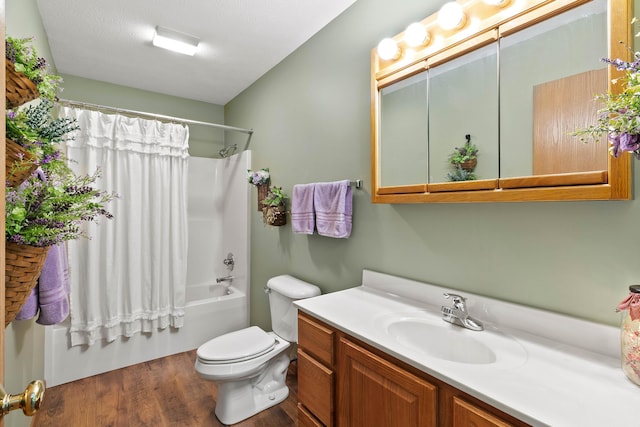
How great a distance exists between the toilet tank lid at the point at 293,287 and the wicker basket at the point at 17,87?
160 centimetres

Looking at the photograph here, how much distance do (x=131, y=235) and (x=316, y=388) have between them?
6.62 ft

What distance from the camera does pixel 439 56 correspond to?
133 cm

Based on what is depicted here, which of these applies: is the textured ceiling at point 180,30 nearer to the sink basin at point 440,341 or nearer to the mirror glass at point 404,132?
the mirror glass at point 404,132

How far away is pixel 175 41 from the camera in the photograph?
2188 millimetres

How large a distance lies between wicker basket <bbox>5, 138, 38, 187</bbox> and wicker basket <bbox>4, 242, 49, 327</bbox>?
0.50 ft

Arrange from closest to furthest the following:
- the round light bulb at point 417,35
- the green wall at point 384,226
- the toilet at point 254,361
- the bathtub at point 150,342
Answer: the green wall at point 384,226, the round light bulb at point 417,35, the toilet at point 254,361, the bathtub at point 150,342

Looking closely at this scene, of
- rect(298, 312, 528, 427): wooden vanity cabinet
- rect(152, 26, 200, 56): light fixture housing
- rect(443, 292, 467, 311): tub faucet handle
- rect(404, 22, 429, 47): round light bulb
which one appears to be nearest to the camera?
rect(298, 312, 528, 427): wooden vanity cabinet

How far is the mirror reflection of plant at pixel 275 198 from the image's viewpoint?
237cm

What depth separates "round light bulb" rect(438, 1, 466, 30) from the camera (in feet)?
4.05

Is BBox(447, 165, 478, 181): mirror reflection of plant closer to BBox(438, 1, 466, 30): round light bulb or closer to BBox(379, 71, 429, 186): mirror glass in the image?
BBox(379, 71, 429, 186): mirror glass

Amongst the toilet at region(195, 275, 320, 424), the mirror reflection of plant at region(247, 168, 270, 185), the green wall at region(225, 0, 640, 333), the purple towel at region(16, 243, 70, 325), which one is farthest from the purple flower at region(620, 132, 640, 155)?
the mirror reflection of plant at region(247, 168, 270, 185)

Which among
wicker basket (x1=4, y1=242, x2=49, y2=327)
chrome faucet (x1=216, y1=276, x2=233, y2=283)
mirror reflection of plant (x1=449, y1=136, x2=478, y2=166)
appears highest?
mirror reflection of plant (x1=449, y1=136, x2=478, y2=166)

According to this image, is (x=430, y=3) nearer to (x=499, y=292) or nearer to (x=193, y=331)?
(x=499, y=292)

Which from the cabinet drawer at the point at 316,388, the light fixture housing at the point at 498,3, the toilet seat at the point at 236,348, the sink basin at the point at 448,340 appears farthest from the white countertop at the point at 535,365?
the light fixture housing at the point at 498,3
